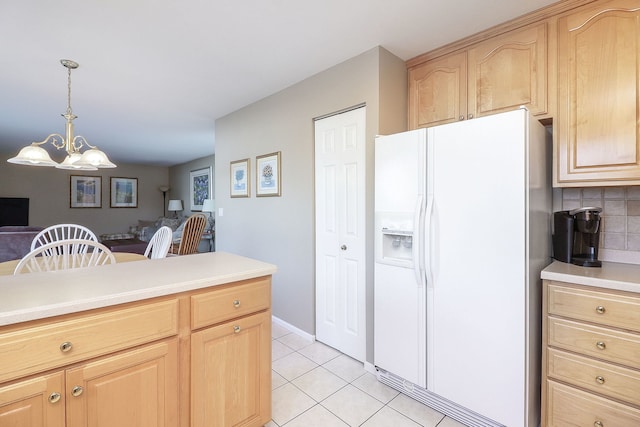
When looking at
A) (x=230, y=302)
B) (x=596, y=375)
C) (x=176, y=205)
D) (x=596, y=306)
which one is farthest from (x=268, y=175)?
(x=176, y=205)

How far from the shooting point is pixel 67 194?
22.7 feet

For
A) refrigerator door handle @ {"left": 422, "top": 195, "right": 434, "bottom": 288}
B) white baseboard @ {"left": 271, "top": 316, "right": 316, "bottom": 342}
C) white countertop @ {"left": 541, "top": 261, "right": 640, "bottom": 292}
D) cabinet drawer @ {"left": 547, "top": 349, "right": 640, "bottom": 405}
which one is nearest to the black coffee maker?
white countertop @ {"left": 541, "top": 261, "right": 640, "bottom": 292}

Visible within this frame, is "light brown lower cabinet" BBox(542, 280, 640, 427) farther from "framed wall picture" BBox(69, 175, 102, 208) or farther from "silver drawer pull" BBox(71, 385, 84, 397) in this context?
"framed wall picture" BBox(69, 175, 102, 208)

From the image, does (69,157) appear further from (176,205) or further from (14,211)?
(14,211)

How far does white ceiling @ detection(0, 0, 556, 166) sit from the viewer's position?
1.72 metres

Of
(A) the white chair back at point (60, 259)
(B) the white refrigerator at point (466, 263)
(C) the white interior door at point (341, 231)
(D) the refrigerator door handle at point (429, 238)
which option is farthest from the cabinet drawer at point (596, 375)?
(A) the white chair back at point (60, 259)

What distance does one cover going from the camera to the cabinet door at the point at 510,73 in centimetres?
174

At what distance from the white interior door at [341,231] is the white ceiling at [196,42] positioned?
1.83ft

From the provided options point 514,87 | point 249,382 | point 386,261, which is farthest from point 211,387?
point 514,87

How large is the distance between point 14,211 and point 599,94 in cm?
914

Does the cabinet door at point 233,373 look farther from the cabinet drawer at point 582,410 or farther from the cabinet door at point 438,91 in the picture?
the cabinet door at point 438,91

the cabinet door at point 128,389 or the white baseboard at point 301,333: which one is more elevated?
the cabinet door at point 128,389

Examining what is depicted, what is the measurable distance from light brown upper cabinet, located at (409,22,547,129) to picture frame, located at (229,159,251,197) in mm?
1926

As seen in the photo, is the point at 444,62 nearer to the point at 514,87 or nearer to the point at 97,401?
the point at 514,87
